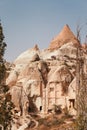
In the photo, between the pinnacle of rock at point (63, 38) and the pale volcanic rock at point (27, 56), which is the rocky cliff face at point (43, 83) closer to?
the pale volcanic rock at point (27, 56)

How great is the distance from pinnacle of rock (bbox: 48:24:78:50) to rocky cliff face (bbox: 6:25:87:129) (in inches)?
342

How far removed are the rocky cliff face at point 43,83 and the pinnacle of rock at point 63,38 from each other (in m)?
8.69

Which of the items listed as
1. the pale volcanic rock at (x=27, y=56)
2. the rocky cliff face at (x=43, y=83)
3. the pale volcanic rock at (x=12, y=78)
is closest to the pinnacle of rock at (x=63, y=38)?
the pale volcanic rock at (x=27, y=56)

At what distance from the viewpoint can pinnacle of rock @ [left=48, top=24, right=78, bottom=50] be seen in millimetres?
51062

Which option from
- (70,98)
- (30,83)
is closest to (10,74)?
(30,83)

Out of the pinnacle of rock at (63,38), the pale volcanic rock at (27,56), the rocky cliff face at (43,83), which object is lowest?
the rocky cliff face at (43,83)

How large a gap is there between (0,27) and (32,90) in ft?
68.5

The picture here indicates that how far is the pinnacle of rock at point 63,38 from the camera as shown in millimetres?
51062

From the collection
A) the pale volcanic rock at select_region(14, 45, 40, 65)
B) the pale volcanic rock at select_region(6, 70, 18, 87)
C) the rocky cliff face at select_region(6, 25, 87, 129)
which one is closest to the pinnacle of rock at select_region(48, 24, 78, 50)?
the pale volcanic rock at select_region(14, 45, 40, 65)

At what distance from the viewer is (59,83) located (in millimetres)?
37625

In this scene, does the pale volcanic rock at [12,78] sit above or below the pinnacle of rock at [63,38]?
below

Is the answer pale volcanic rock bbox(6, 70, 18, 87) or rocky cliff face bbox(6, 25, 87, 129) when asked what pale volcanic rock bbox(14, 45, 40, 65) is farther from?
pale volcanic rock bbox(6, 70, 18, 87)

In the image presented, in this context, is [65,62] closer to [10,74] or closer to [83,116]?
[10,74]

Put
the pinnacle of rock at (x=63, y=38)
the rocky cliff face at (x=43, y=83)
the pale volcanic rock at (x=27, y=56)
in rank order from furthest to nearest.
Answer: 1. the pinnacle of rock at (x=63, y=38)
2. the pale volcanic rock at (x=27, y=56)
3. the rocky cliff face at (x=43, y=83)
